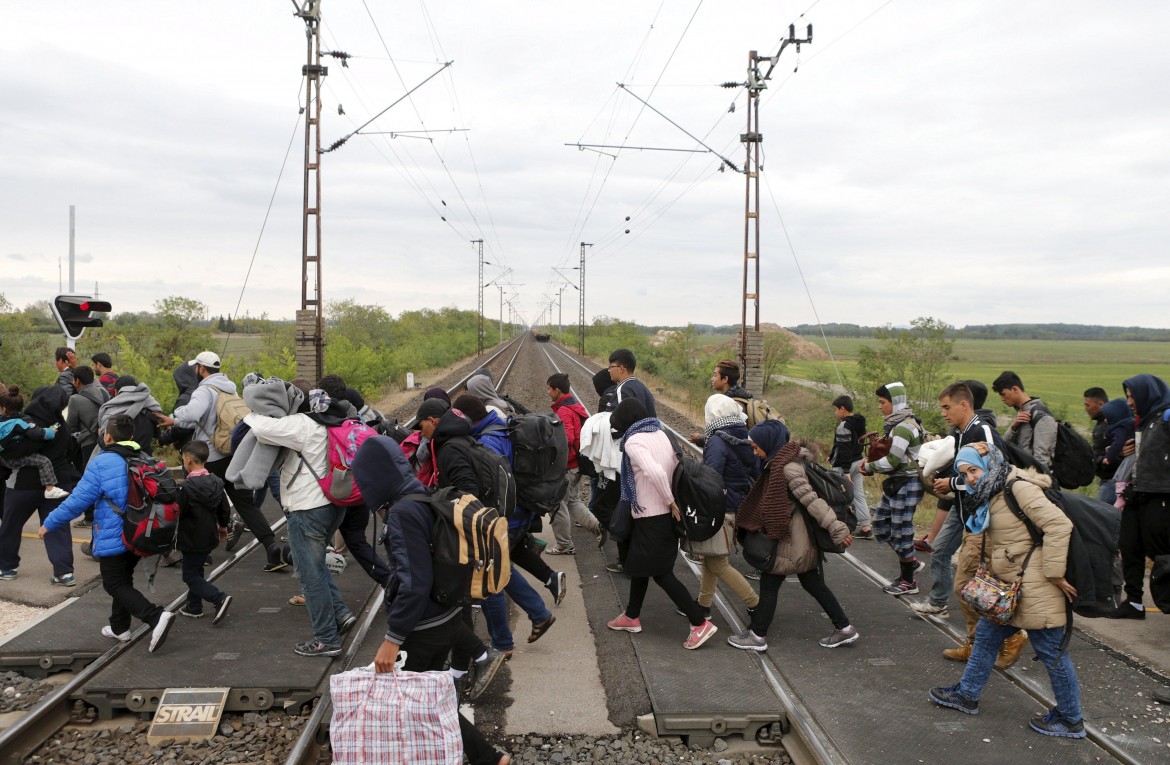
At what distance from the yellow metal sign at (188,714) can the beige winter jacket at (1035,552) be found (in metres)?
4.72

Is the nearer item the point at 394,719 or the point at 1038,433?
the point at 394,719

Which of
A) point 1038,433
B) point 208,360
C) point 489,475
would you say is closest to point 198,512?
point 208,360

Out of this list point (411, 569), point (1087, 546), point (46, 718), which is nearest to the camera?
point (411, 569)

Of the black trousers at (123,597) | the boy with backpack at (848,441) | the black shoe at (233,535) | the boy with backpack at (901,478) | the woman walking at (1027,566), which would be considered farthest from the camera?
the boy with backpack at (848,441)

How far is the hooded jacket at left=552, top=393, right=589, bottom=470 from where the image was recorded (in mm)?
7688

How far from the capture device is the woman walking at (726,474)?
19.7 ft

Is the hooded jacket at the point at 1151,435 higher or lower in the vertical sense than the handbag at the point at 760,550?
higher

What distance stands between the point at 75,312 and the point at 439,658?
303 inches

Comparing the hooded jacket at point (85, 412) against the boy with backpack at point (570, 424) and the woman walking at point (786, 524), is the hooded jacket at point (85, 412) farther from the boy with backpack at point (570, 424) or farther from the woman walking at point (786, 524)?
the woman walking at point (786, 524)

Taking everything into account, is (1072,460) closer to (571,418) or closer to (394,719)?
(571,418)

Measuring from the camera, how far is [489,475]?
4.80 m

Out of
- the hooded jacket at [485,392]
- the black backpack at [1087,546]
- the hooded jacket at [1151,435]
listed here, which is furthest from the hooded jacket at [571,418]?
the hooded jacket at [1151,435]

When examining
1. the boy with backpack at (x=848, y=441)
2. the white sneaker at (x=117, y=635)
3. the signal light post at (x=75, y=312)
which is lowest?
the white sneaker at (x=117, y=635)

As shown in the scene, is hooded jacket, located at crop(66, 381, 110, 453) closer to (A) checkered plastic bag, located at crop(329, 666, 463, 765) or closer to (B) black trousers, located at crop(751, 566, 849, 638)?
(A) checkered plastic bag, located at crop(329, 666, 463, 765)
